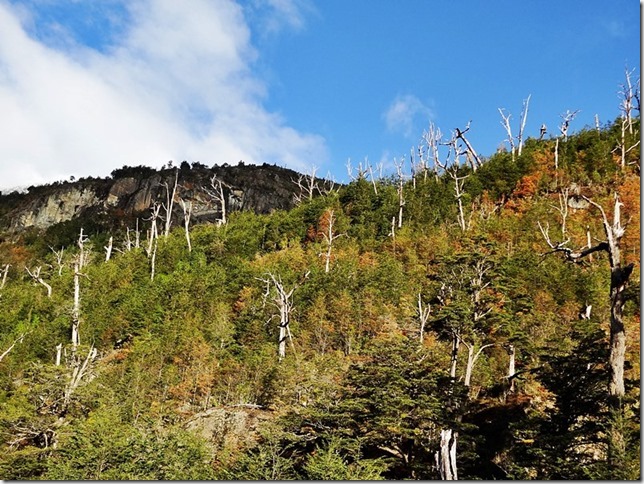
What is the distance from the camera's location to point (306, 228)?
142ft

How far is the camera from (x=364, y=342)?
24203mm

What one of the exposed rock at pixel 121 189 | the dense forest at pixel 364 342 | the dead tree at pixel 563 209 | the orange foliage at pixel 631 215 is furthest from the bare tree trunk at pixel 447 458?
the exposed rock at pixel 121 189

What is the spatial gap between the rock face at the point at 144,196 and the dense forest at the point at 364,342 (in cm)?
3408

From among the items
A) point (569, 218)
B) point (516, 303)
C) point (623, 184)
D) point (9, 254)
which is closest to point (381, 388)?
point (516, 303)

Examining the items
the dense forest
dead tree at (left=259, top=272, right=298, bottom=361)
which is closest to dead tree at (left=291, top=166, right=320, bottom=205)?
the dense forest

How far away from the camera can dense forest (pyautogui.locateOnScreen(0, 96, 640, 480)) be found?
40.4ft

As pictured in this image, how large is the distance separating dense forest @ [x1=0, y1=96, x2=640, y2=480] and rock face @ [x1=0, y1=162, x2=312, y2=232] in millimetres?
34083

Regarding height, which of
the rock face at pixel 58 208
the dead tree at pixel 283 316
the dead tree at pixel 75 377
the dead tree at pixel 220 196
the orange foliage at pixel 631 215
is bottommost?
the dead tree at pixel 75 377

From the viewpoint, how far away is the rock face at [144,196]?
272ft

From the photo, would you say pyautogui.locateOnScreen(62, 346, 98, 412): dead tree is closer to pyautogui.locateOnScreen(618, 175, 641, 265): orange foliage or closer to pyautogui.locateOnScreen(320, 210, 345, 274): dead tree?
pyautogui.locateOnScreen(320, 210, 345, 274): dead tree

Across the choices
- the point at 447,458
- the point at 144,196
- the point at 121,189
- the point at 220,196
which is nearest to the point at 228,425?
the point at 447,458

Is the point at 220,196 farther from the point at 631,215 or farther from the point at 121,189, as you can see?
the point at 631,215

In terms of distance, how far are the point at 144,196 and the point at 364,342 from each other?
72.6 meters

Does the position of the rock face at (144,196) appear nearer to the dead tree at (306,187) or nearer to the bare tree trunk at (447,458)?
the dead tree at (306,187)
